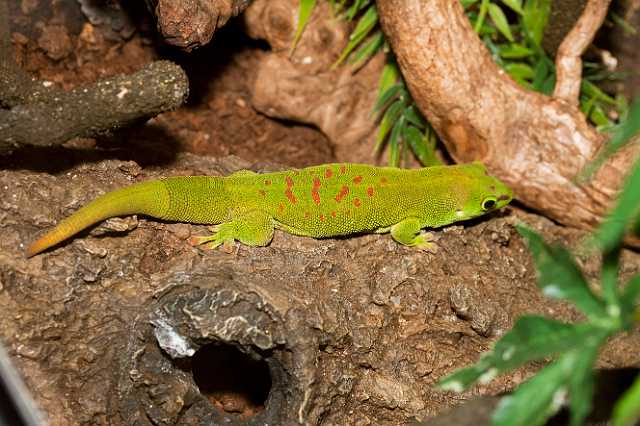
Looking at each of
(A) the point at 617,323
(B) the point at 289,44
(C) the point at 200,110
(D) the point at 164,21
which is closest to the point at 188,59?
(C) the point at 200,110

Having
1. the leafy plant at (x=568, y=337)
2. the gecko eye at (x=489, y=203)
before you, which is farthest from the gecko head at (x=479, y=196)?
the leafy plant at (x=568, y=337)

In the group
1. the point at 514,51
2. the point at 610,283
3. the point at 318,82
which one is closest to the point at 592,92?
the point at 514,51

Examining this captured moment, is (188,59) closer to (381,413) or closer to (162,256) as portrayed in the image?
(162,256)

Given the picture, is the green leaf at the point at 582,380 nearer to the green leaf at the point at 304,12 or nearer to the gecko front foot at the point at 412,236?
the gecko front foot at the point at 412,236

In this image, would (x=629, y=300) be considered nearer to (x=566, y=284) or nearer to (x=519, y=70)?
(x=566, y=284)

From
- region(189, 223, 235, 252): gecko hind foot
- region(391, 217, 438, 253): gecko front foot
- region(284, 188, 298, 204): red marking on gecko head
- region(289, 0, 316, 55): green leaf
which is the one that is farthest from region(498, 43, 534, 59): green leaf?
region(189, 223, 235, 252): gecko hind foot

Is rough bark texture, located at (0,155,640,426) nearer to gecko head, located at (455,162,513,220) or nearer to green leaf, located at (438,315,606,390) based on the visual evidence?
gecko head, located at (455,162,513,220)
